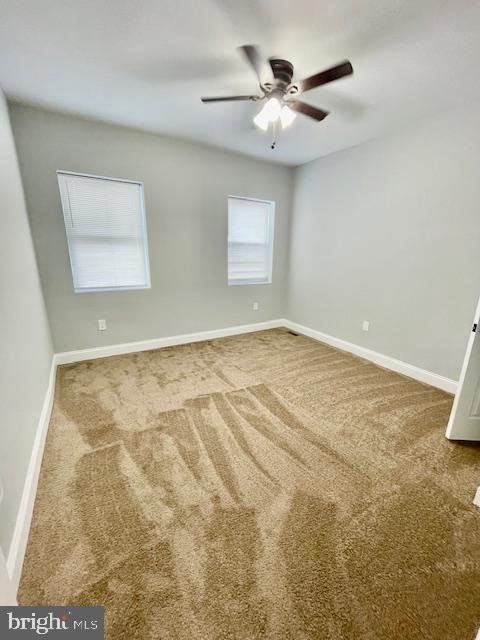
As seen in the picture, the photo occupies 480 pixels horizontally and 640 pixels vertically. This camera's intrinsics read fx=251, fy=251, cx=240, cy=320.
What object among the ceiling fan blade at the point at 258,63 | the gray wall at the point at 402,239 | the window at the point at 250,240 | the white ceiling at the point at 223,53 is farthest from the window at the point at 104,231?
the gray wall at the point at 402,239

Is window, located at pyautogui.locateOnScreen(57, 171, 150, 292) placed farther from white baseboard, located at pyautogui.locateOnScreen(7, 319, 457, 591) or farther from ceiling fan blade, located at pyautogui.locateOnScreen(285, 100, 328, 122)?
ceiling fan blade, located at pyautogui.locateOnScreen(285, 100, 328, 122)

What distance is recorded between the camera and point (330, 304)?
357 cm

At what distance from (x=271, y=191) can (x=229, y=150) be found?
0.84 metres

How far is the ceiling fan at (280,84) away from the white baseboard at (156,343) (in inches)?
102

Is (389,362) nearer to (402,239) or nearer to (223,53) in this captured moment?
(402,239)

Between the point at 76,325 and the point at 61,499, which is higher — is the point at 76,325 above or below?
above

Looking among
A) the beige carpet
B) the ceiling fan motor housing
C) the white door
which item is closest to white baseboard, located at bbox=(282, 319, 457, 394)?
the beige carpet

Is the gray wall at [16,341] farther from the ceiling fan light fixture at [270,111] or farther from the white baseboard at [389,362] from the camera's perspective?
the white baseboard at [389,362]

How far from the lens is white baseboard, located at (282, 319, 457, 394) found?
250 centimetres

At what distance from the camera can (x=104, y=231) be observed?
2832 millimetres

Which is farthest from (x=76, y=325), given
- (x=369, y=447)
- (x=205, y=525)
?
(x=369, y=447)

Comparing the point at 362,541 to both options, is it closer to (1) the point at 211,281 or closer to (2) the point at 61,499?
(2) the point at 61,499

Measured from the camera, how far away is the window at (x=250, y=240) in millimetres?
3643

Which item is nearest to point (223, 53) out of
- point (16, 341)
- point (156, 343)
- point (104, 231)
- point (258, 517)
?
point (104, 231)
